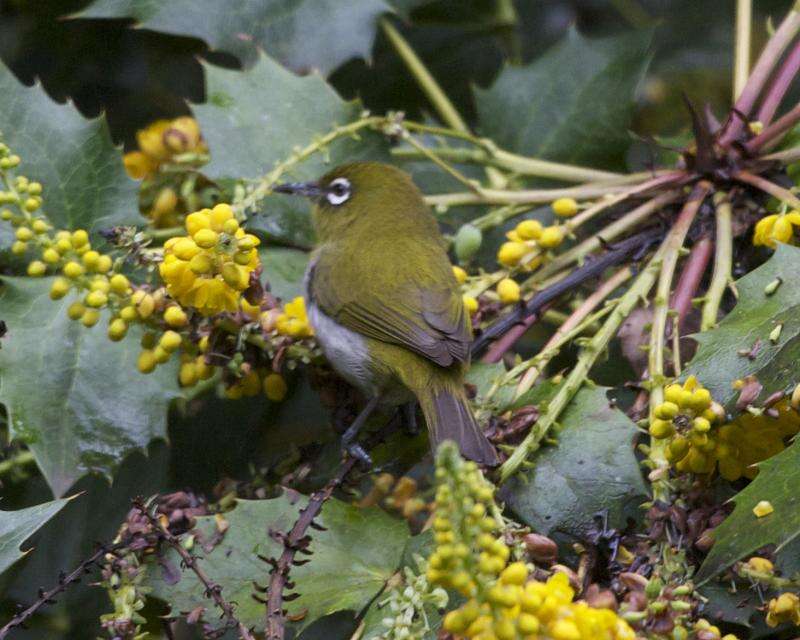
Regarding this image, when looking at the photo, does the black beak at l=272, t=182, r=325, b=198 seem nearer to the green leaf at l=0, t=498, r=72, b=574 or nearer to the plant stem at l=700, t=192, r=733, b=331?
the plant stem at l=700, t=192, r=733, b=331

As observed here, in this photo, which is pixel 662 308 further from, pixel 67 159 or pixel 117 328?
pixel 67 159

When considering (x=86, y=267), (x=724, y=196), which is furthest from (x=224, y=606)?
(x=724, y=196)

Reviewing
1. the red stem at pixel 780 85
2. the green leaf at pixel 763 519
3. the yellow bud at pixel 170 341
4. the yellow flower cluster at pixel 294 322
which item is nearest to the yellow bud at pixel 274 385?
the yellow flower cluster at pixel 294 322

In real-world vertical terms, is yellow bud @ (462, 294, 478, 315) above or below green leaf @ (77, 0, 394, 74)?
below

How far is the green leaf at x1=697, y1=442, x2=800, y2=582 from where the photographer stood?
1.55 meters

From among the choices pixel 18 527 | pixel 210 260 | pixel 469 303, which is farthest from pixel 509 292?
pixel 18 527

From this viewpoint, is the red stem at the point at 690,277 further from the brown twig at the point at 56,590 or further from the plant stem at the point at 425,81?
the brown twig at the point at 56,590

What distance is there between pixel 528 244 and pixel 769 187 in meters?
0.52

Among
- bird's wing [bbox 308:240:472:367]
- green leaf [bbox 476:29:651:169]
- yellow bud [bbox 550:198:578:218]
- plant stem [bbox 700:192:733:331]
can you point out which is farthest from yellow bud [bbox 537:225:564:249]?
green leaf [bbox 476:29:651:169]

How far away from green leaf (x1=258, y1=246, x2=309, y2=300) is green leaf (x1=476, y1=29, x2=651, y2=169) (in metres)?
0.73

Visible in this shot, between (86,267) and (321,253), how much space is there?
0.73m

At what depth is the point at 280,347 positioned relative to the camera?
223 cm

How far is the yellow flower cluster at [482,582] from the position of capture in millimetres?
1311

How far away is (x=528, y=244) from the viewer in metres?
2.47
